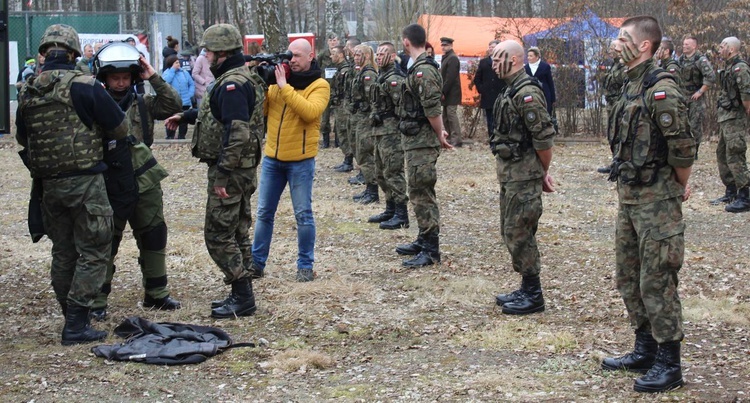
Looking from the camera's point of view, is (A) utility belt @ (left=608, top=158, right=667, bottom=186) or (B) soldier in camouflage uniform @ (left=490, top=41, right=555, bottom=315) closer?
(A) utility belt @ (left=608, top=158, right=667, bottom=186)

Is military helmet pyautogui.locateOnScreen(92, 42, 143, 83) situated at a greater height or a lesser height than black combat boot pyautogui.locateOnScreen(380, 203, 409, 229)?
greater

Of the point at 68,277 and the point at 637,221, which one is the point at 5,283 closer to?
the point at 68,277

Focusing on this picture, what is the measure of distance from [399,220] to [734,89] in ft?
15.0

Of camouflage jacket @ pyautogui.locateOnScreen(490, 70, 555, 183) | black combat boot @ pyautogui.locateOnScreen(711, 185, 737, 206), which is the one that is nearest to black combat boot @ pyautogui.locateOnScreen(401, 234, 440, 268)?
camouflage jacket @ pyautogui.locateOnScreen(490, 70, 555, 183)

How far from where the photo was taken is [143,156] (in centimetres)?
704

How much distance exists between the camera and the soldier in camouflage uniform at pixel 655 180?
514cm

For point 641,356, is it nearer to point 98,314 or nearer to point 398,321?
point 398,321

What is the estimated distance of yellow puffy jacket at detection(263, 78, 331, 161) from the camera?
775cm

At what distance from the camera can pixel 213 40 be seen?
6.71m

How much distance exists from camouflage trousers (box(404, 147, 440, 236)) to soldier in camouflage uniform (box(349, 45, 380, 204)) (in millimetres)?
3221

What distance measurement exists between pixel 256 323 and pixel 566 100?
13.3 metres

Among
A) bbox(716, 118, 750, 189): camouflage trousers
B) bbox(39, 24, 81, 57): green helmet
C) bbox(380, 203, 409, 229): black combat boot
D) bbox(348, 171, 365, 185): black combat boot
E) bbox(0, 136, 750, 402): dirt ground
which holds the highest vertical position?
bbox(39, 24, 81, 57): green helmet

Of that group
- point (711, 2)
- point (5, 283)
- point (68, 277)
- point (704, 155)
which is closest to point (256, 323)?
point (68, 277)

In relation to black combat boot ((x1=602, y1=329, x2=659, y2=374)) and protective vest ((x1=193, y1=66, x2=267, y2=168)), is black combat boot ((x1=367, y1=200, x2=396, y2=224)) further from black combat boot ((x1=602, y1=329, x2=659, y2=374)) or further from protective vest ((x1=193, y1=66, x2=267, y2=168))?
black combat boot ((x1=602, y1=329, x2=659, y2=374))
